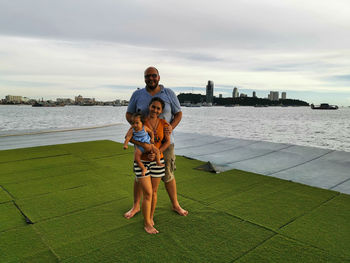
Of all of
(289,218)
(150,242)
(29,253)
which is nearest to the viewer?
(29,253)

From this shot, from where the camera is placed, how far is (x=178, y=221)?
3.34 meters

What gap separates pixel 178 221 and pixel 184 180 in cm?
181

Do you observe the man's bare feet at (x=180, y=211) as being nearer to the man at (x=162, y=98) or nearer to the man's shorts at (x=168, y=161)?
the man at (x=162, y=98)

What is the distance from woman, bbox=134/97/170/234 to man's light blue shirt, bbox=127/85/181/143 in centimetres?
14

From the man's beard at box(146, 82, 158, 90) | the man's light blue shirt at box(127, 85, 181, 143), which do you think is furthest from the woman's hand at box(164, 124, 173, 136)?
the man's beard at box(146, 82, 158, 90)

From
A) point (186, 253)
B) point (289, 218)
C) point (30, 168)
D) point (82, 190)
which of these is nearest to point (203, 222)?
point (186, 253)

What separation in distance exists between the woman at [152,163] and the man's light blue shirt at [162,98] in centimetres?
14

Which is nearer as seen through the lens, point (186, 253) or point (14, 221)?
point (186, 253)

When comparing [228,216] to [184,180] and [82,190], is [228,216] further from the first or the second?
[82,190]

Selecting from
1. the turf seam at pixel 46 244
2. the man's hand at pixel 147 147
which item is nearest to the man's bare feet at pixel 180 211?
the man's hand at pixel 147 147

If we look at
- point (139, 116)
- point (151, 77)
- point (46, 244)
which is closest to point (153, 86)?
point (151, 77)

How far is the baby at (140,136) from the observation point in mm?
2736

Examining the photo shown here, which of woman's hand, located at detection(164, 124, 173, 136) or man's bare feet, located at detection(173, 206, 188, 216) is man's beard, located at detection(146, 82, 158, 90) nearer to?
woman's hand, located at detection(164, 124, 173, 136)

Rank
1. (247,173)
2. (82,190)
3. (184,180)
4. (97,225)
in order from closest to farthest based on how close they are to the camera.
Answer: (97,225), (82,190), (184,180), (247,173)
